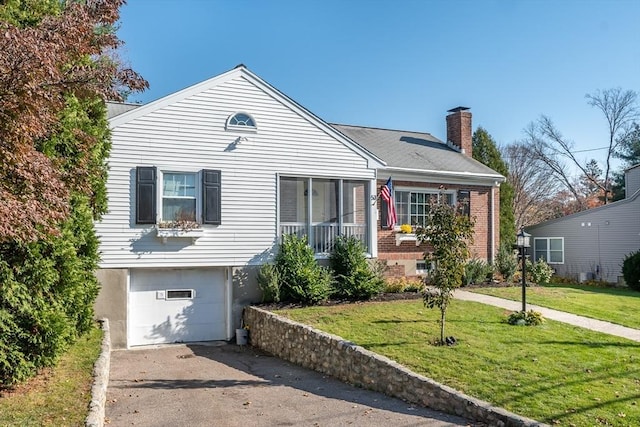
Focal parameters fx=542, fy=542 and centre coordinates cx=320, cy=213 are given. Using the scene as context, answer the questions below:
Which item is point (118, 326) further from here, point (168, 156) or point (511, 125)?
point (511, 125)

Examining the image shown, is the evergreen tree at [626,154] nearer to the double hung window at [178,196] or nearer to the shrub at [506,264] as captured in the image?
the shrub at [506,264]

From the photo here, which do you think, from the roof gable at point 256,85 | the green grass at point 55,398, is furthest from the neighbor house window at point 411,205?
the green grass at point 55,398

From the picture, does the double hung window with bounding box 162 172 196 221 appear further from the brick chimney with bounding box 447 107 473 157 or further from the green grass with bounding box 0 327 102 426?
the brick chimney with bounding box 447 107 473 157

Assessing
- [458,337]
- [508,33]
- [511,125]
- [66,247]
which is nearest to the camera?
[66,247]

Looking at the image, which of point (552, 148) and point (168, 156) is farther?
point (552, 148)

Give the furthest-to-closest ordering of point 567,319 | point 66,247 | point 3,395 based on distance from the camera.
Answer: point 567,319 → point 66,247 → point 3,395

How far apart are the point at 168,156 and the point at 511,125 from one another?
99.8 ft

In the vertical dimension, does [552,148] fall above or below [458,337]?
above

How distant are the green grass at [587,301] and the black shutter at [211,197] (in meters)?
7.52

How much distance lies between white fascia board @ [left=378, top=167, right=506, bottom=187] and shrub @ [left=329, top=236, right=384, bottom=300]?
2779mm

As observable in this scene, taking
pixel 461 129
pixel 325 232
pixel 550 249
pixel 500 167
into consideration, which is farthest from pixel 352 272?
pixel 550 249

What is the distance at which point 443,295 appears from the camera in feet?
32.8

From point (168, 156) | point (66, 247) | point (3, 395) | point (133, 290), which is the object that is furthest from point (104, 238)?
point (3, 395)

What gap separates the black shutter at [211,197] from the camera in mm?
13305
